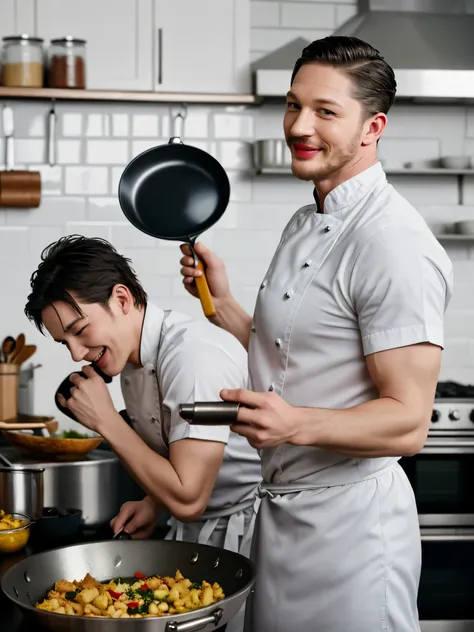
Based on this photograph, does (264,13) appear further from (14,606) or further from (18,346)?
(14,606)

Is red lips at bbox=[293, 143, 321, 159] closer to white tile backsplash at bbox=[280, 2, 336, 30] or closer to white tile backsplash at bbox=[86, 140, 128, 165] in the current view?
white tile backsplash at bbox=[86, 140, 128, 165]

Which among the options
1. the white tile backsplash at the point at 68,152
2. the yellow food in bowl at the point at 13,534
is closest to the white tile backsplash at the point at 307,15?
the white tile backsplash at the point at 68,152

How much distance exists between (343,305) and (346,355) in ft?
0.30

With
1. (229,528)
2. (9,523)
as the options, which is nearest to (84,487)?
(229,528)

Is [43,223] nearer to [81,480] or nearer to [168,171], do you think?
[81,480]

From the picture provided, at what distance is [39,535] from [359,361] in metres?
0.83

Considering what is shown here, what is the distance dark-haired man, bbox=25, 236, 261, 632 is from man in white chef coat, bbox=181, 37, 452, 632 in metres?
0.16

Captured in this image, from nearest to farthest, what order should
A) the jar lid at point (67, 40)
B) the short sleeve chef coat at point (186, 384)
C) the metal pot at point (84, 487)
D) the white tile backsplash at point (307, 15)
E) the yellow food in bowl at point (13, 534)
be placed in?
the yellow food in bowl at point (13, 534), the short sleeve chef coat at point (186, 384), the metal pot at point (84, 487), the jar lid at point (67, 40), the white tile backsplash at point (307, 15)

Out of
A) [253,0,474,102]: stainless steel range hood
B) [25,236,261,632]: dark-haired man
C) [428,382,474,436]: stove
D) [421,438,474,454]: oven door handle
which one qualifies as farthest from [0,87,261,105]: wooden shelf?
[25,236,261,632]: dark-haired man

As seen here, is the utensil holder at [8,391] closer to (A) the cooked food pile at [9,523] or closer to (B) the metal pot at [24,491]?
(B) the metal pot at [24,491]

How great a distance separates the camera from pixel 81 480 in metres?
2.58

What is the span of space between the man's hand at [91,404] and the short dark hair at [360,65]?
767 millimetres

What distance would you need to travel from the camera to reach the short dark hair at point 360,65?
1580mm

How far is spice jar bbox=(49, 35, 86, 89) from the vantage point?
369cm
